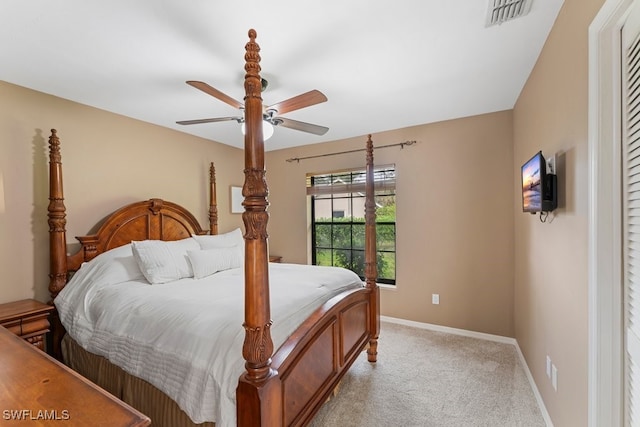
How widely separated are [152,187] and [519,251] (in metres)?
3.99

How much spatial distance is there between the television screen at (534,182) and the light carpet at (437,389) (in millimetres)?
1430

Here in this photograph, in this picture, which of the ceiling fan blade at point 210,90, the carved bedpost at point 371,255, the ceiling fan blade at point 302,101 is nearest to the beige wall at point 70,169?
the ceiling fan blade at point 210,90

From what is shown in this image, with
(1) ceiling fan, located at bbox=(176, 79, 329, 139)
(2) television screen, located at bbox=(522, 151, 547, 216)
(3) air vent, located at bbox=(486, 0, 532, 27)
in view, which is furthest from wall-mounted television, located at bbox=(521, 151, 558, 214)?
(1) ceiling fan, located at bbox=(176, 79, 329, 139)

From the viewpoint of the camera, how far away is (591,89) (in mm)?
1209

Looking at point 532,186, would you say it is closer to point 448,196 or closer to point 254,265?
point 448,196

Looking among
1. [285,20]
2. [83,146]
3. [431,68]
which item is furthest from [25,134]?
[431,68]

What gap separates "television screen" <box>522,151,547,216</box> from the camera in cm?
167

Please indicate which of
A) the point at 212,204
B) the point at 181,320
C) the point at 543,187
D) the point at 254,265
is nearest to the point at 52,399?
the point at 181,320

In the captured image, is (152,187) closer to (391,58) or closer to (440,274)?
(391,58)

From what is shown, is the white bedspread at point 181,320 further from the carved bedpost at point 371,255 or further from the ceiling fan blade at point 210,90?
the ceiling fan blade at point 210,90

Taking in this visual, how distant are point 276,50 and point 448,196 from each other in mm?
2461

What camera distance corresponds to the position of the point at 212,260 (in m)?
2.73

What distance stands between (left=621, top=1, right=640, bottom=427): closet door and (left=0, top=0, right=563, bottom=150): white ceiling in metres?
0.64

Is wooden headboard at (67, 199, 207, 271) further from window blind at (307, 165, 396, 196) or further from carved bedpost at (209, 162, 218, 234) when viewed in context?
window blind at (307, 165, 396, 196)
